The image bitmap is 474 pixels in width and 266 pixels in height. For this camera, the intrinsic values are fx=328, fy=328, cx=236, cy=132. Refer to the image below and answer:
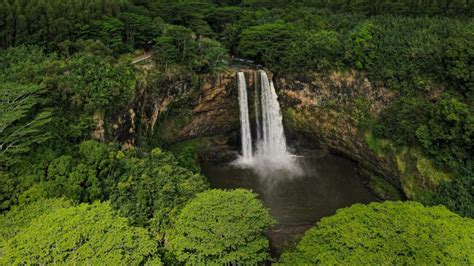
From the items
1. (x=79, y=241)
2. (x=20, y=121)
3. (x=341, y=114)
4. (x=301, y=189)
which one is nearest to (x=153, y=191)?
(x=79, y=241)

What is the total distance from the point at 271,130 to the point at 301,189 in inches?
304

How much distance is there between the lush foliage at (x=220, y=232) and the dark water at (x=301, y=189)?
582cm

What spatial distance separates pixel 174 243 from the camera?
15438 mm

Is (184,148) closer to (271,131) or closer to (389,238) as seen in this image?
(271,131)

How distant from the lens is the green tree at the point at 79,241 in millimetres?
12992

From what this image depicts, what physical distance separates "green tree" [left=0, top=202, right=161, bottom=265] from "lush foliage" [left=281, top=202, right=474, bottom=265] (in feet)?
22.5

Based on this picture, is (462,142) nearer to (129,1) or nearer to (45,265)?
(45,265)

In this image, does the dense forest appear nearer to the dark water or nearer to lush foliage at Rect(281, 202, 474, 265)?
lush foliage at Rect(281, 202, 474, 265)

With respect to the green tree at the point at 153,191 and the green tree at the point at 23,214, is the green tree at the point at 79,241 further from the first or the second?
the green tree at the point at 153,191

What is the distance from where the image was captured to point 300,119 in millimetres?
32562

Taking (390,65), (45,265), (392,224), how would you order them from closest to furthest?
(45,265), (392,224), (390,65)

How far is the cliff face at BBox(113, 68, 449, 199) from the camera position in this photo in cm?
2569

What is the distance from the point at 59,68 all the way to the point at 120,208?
40.3 ft

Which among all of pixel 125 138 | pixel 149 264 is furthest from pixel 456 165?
pixel 125 138
